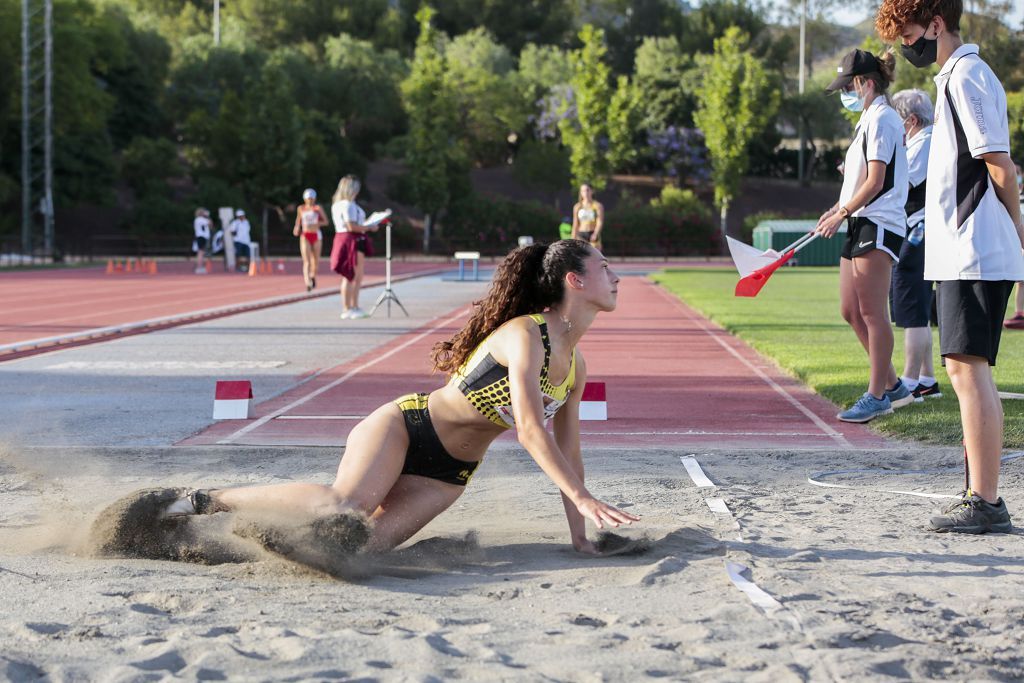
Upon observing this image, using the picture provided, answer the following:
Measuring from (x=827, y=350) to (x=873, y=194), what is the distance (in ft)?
18.6

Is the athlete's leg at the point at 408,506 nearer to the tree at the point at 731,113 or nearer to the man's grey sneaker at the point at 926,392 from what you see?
the man's grey sneaker at the point at 926,392

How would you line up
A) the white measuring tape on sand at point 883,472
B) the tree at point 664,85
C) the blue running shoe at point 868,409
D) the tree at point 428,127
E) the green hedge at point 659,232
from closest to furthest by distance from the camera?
the white measuring tape on sand at point 883,472 → the blue running shoe at point 868,409 → the green hedge at point 659,232 → the tree at point 428,127 → the tree at point 664,85

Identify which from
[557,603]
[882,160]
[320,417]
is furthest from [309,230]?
[557,603]

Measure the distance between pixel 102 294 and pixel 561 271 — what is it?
22.9 meters

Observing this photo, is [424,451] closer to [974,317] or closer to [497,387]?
[497,387]

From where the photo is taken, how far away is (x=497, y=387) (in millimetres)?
4836

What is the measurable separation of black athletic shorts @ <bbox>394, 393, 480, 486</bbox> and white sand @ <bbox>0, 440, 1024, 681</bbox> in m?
0.32

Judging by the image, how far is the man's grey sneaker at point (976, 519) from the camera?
5117mm

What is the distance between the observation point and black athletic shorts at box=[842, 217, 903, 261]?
25.8 feet

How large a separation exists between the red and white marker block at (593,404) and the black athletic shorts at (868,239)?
179cm

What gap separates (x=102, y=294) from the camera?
85.6ft

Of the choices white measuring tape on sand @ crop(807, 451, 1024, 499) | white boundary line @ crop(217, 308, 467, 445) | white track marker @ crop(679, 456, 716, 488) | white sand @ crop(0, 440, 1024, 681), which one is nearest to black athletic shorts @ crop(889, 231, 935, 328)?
white measuring tape on sand @ crop(807, 451, 1024, 499)

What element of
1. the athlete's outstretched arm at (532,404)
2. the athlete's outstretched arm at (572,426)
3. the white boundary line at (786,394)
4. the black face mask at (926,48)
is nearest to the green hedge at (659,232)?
the white boundary line at (786,394)

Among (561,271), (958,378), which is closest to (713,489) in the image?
(958,378)
